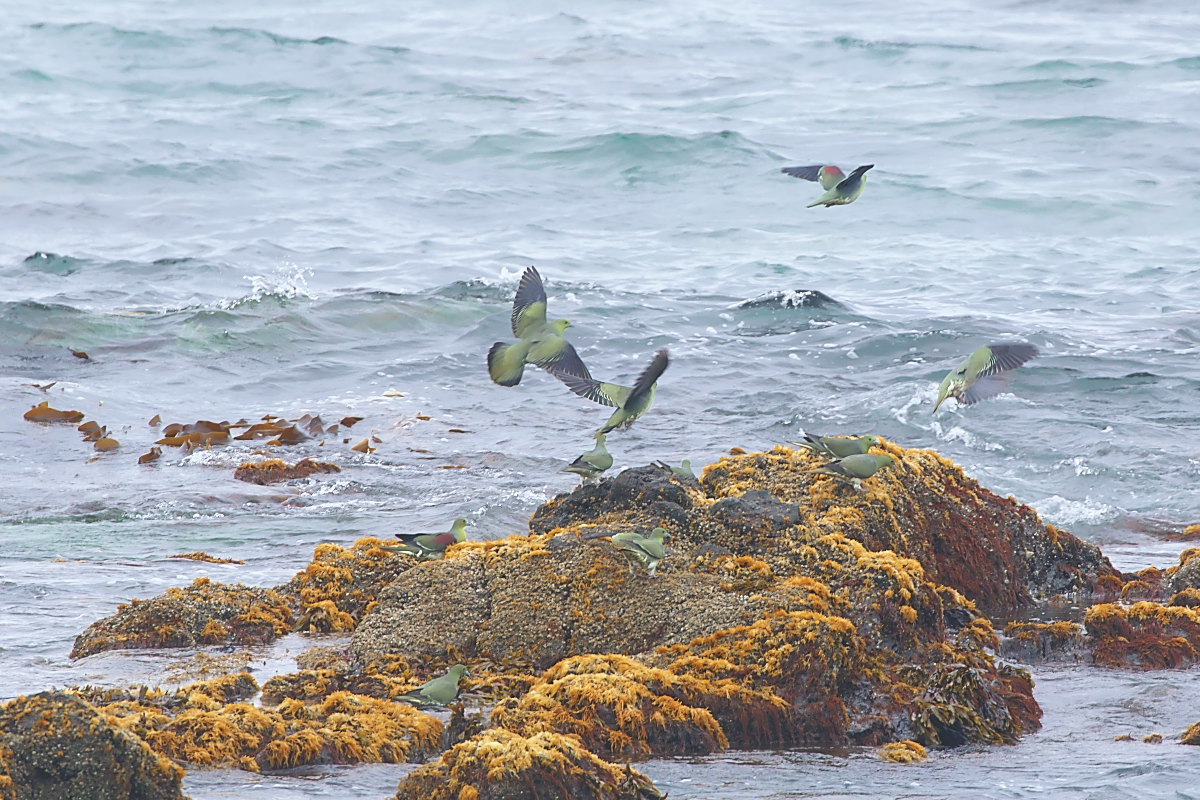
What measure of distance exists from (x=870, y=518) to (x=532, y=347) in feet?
5.64

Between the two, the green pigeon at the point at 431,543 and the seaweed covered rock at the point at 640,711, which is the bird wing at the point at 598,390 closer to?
the green pigeon at the point at 431,543

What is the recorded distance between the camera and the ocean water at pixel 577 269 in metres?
8.59

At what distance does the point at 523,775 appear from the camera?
13.0 feet

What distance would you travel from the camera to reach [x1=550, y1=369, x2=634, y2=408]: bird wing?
6.25 meters

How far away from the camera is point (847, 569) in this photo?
563 centimetres

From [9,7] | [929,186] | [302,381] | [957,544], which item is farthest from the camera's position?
[9,7]

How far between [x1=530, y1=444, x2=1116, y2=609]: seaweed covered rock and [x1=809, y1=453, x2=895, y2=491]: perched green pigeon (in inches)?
2.3

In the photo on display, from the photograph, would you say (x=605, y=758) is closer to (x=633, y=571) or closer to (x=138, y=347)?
(x=633, y=571)

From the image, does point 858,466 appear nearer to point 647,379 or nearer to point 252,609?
point 647,379

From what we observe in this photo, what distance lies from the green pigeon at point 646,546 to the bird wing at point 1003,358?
5.96 ft

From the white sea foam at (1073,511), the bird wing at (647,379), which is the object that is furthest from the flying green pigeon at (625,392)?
the white sea foam at (1073,511)

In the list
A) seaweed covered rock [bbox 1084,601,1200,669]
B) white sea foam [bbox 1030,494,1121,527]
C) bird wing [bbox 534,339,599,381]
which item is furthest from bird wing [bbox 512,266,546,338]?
white sea foam [bbox 1030,494,1121,527]

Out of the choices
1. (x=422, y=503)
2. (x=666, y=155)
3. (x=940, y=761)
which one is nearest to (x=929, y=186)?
(x=666, y=155)

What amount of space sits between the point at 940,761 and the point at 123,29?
111ft
